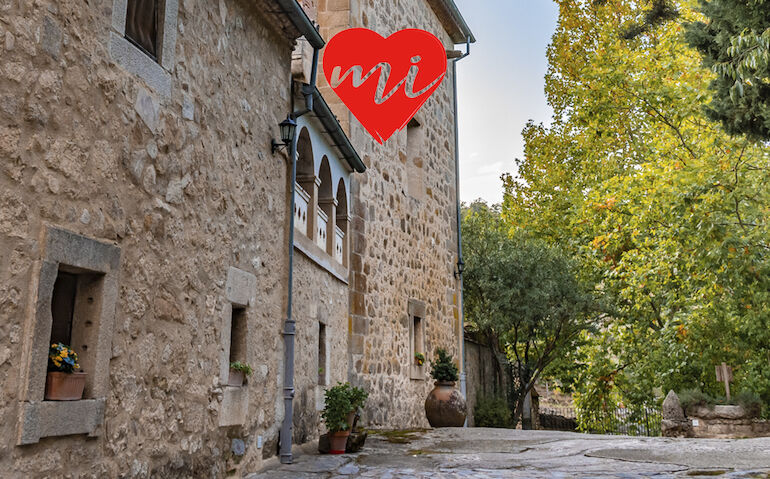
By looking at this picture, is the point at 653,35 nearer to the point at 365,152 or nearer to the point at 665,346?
the point at 665,346

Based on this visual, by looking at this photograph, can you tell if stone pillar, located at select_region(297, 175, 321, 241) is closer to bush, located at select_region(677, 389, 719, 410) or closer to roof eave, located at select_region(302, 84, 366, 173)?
roof eave, located at select_region(302, 84, 366, 173)

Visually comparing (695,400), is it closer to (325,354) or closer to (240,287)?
(325,354)

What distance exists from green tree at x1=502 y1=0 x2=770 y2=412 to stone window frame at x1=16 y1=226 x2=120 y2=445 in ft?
28.1

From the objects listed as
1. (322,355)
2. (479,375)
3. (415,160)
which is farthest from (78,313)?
(479,375)

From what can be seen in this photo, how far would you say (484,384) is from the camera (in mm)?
16750

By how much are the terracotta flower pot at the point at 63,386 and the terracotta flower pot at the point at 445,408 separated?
8.50 m

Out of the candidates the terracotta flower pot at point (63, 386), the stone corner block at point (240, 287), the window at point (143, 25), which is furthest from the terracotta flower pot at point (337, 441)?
the window at point (143, 25)

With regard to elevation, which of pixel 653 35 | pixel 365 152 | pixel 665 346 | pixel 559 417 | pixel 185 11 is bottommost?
pixel 559 417

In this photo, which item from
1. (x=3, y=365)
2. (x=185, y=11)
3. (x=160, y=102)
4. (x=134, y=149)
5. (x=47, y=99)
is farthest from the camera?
(x=185, y=11)

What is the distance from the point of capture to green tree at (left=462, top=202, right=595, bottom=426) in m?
15.6

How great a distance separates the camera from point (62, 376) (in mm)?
3178

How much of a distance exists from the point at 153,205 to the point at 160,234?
189mm

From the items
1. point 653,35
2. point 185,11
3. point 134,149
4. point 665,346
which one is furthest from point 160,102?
point 653,35

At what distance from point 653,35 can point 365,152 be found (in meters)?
10.8
